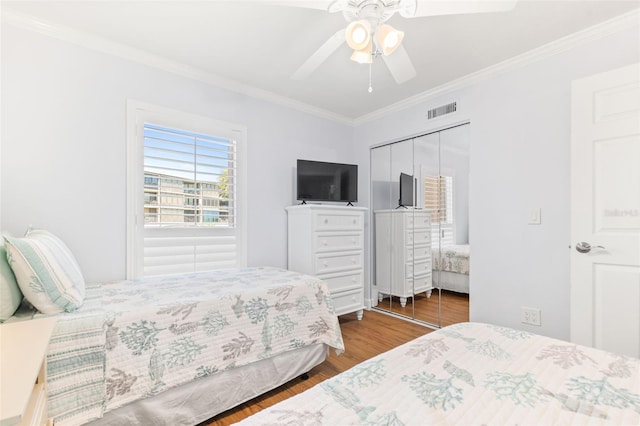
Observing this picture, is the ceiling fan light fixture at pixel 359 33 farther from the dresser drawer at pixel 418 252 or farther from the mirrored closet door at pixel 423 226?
the dresser drawer at pixel 418 252

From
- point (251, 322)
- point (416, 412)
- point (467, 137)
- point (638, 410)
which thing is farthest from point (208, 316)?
point (467, 137)

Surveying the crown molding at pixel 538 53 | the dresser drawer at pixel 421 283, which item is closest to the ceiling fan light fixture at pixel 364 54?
the crown molding at pixel 538 53

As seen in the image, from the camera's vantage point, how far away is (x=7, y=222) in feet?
6.25

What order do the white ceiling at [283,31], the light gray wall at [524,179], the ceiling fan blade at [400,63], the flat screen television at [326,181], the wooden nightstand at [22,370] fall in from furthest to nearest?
the flat screen television at [326,181]
the light gray wall at [524,179]
the white ceiling at [283,31]
the ceiling fan blade at [400,63]
the wooden nightstand at [22,370]

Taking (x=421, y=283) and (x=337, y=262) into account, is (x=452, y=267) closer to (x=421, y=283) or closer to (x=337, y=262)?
(x=421, y=283)

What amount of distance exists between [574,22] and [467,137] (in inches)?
40.6

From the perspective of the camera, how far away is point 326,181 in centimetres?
339

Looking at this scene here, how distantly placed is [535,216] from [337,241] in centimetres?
172

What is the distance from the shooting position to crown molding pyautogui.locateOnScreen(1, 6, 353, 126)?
1957 mm

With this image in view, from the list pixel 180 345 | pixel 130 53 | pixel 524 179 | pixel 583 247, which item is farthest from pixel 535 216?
pixel 130 53

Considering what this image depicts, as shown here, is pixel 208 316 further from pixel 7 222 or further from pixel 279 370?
pixel 7 222

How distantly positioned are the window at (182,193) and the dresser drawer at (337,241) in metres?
0.74

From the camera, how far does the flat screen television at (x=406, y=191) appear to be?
3.29 m

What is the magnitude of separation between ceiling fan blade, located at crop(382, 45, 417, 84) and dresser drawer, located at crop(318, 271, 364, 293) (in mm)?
1935
